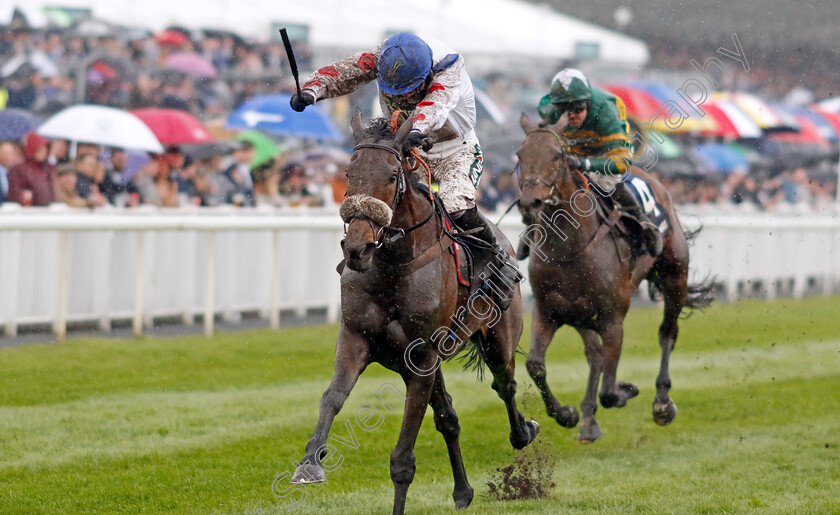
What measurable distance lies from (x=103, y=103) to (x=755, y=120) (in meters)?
10.1

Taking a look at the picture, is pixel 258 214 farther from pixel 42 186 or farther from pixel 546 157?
pixel 546 157

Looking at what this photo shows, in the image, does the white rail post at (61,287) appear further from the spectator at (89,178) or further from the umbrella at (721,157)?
the umbrella at (721,157)

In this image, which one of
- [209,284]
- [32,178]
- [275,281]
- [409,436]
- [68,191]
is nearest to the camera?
[409,436]

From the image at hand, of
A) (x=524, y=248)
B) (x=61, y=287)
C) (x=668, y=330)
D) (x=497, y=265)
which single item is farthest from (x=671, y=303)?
(x=61, y=287)

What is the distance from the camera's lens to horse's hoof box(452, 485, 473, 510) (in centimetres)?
557

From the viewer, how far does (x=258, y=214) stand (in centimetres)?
1167

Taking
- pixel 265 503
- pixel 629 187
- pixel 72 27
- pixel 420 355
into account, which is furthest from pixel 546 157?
pixel 72 27

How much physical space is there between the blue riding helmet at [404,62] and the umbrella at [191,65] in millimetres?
11228

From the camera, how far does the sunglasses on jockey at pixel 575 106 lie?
7.35m

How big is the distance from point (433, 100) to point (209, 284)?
20.6ft

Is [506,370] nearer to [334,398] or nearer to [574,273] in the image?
[574,273]

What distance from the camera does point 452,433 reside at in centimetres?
568

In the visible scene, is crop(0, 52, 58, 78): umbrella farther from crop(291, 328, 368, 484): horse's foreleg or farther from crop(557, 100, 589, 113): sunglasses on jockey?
crop(291, 328, 368, 484): horse's foreleg

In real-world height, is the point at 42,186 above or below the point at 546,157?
below
